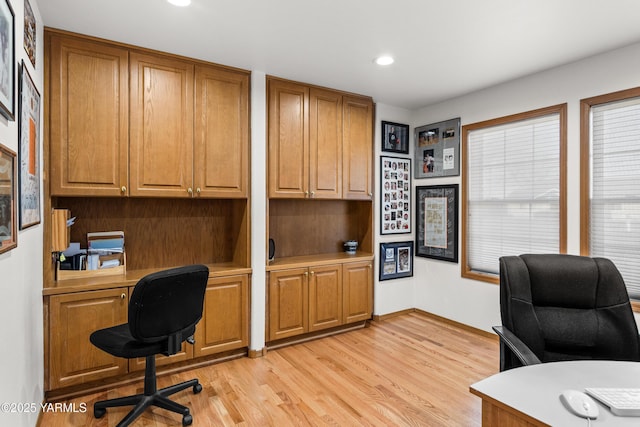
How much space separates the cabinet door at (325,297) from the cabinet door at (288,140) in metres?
0.81

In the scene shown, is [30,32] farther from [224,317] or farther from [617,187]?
[617,187]

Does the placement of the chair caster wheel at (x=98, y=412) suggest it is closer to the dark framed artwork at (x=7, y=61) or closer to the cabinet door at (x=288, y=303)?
the cabinet door at (x=288, y=303)

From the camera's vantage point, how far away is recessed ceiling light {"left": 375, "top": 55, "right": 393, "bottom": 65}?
9.38 feet

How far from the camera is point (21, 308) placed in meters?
1.76

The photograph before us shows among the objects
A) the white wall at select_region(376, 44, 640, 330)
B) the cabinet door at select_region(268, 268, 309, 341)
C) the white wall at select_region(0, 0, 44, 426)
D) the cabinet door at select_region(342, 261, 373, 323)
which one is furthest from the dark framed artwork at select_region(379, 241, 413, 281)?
the white wall at select_region(0, 0, 44, 426)

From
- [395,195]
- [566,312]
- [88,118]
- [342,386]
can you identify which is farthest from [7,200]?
[395,195]

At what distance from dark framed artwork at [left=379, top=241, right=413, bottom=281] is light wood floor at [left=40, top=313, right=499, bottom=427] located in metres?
0.75

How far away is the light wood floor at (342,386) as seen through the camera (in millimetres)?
2232

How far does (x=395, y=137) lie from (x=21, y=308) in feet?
12.2

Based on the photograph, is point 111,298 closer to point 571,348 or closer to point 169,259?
point 169,259

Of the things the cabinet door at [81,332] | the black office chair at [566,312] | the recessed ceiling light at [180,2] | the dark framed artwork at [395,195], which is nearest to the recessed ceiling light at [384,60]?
the dark framed artwork at [395,195]

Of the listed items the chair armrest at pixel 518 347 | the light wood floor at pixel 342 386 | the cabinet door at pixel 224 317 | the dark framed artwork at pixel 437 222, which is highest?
the dark framed artwork at pixel 437 222

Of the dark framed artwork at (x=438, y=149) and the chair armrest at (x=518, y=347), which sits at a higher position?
the dark framed artwork at (x=438, y=149)

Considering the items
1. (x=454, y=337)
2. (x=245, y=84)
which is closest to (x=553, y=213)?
(x=454, y=337)
